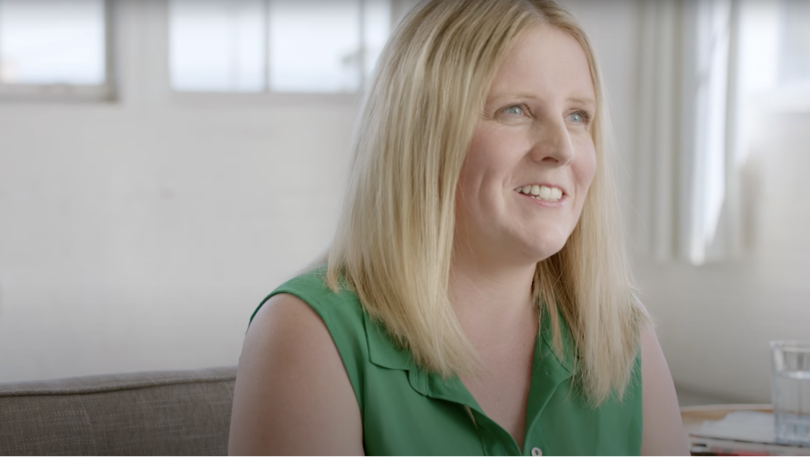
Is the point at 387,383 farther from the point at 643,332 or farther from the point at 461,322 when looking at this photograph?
the point at 643,332

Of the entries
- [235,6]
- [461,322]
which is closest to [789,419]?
[461,322]

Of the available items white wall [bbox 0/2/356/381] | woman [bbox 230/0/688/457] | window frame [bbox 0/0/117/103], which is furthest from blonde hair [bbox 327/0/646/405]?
window frame [bbox 0/0/117/103]

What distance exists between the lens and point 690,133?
404 centimetres

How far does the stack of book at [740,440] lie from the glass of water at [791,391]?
0.09 feet

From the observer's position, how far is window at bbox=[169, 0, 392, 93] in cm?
376

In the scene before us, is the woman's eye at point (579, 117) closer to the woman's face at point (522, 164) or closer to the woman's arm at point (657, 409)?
the woman's face at point (522, 164)

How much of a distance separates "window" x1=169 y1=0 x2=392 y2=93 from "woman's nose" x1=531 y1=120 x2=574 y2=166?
2.75 m

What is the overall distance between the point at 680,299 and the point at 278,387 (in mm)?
3604

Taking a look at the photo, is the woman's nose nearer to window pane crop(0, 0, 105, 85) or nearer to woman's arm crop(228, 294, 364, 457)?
woman's arm crop(228, 294, 364, 457)

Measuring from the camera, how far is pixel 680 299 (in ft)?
14.3

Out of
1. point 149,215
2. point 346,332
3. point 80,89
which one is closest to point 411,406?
point 346,332

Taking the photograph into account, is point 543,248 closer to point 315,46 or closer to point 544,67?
point 544,67

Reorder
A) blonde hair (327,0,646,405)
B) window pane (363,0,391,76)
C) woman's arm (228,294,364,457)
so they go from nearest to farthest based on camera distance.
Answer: woman's arm (228,294,364,457)
blonde hair (327,0,646,405)
window pane (363,0,391,76)

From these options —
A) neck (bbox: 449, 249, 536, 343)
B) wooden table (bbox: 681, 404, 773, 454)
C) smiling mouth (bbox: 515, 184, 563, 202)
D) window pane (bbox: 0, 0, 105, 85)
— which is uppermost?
window pane (bbox: 0, 0, 105, 85)
